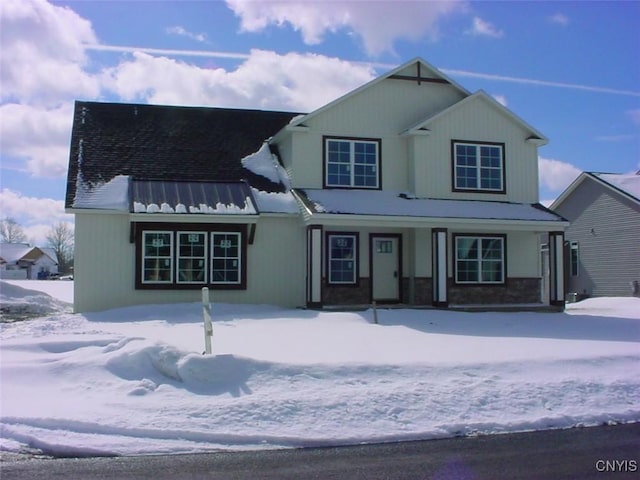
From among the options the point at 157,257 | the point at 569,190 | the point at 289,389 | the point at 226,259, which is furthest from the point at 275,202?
the point at 569,190

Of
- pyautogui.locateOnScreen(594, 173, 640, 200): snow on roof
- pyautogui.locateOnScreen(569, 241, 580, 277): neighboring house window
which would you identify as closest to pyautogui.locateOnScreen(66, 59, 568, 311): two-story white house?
pyautogui.locateOnScreen(594, 173, 640, 200): snow on roof

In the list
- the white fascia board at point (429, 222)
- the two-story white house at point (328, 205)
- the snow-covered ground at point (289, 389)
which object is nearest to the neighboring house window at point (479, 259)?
the two-story white house at point (328, 205)

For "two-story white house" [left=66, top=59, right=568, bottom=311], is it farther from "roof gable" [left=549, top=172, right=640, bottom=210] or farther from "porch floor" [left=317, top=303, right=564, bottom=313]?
"roof gable" [left=549, top=172, right=640, bottom=210]

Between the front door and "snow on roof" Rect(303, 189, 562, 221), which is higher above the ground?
"snow on roof" Rect(303, 189, 562, 221)

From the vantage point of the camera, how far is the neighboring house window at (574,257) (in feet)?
95.3

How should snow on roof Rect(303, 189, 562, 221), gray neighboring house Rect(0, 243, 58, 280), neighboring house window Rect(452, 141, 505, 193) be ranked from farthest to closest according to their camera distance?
gray neighboring house Rect(0, 243, 58, 280) → neighboring house window Rect(452, 141, 505, 193) → snow on roof Rect(303, 189, 562, 221)

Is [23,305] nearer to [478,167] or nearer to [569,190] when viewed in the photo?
[478,167]

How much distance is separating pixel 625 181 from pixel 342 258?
14554 millimetres

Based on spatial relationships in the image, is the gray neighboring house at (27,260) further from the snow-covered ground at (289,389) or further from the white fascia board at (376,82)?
the snow-covered ground at (289,389)

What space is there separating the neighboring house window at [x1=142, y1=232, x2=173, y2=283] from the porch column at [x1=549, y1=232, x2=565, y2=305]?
35.9 ft

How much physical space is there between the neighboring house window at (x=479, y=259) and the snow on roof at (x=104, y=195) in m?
9.60

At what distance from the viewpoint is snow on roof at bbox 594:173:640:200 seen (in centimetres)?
2616

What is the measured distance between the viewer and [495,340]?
13133 millimetres

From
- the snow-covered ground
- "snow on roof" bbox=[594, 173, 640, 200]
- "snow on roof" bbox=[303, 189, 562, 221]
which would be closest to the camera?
the snow-covered ground
